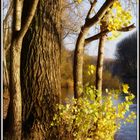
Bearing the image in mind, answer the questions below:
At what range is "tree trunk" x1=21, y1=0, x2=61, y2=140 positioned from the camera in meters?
4.14

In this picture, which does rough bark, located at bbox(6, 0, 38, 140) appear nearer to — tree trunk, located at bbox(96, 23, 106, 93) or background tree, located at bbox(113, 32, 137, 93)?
tree trunk, located at bbox(96, 23, 106, 93)

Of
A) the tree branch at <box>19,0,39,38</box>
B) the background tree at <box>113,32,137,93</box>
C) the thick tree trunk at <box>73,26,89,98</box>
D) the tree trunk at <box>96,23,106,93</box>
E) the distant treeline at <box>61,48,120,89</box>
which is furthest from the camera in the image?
the background tree at <box>113,32,137,93</box>

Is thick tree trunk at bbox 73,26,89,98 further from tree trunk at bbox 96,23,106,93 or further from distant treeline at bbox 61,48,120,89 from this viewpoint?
distant treeline at bbox 61,48,120,89

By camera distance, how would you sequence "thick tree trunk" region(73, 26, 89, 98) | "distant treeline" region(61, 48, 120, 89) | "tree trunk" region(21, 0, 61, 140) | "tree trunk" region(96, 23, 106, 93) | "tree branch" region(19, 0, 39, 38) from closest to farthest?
"tree branch" region(19, 0, 39, 38) → "tree trunk" region(21, 0, 61, 140) → "thick tree trunk" region(73, 26, 89, 98) → "tree trunk" region(96, 23, 106, 93) → "distant treeline" region(61, 48, 120, 89)

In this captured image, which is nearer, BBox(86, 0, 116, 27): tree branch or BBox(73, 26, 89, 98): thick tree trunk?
BBox(86, 0, 116, 27): tree branch

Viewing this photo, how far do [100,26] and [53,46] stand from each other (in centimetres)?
107

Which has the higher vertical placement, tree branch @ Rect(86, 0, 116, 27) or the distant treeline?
tree branch @ Rect(86, 0, 116, 27)

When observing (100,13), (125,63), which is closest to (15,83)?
(100,13)

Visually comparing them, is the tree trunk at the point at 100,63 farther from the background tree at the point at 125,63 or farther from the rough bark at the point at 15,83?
the rough bark at the point at 15,83

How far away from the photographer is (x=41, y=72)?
421 centimetres

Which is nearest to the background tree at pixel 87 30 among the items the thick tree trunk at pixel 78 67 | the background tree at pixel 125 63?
the thick tree trunk at pixel 78 67

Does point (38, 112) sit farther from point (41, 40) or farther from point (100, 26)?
point (100, 26)

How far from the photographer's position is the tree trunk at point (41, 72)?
414cm

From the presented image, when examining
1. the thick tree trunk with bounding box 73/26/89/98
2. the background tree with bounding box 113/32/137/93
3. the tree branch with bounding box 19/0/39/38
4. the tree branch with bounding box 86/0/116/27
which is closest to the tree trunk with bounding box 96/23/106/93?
the thick tree trunk with bounding box 73/26/89/98
